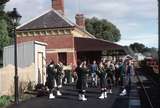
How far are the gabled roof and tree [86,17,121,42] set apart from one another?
56524 mm

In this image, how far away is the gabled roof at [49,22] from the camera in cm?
4809

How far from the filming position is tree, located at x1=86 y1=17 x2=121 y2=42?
10850 centimetres

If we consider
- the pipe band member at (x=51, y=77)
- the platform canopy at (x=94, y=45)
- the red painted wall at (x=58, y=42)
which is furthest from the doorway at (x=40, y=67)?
the red painted wall at (x=58, y=42)

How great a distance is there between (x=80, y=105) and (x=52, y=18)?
31056 mm

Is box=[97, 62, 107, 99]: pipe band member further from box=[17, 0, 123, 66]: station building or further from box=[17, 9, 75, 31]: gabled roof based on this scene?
box=[17, 9, 75, 31]: gabled roof

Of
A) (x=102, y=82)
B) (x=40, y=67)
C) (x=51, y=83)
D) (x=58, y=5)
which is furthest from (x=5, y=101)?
(x=58, y=5)

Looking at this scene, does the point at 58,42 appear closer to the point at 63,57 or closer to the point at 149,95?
the point at 63,57

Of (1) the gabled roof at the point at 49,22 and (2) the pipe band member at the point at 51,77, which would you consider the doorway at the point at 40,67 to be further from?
(1) the gabled roof at the point at 49,22

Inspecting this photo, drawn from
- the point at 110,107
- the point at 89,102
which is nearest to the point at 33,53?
the point at 89,102

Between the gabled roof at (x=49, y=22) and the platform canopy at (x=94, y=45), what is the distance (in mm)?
1823

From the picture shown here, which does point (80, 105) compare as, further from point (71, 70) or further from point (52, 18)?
point (52, 18)

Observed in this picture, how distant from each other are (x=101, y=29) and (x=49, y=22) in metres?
62.0

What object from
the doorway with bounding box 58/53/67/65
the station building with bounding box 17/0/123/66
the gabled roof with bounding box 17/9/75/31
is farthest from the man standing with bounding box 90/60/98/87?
the doorway with bounding box 58/53/67/65

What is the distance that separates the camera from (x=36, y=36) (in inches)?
1913
